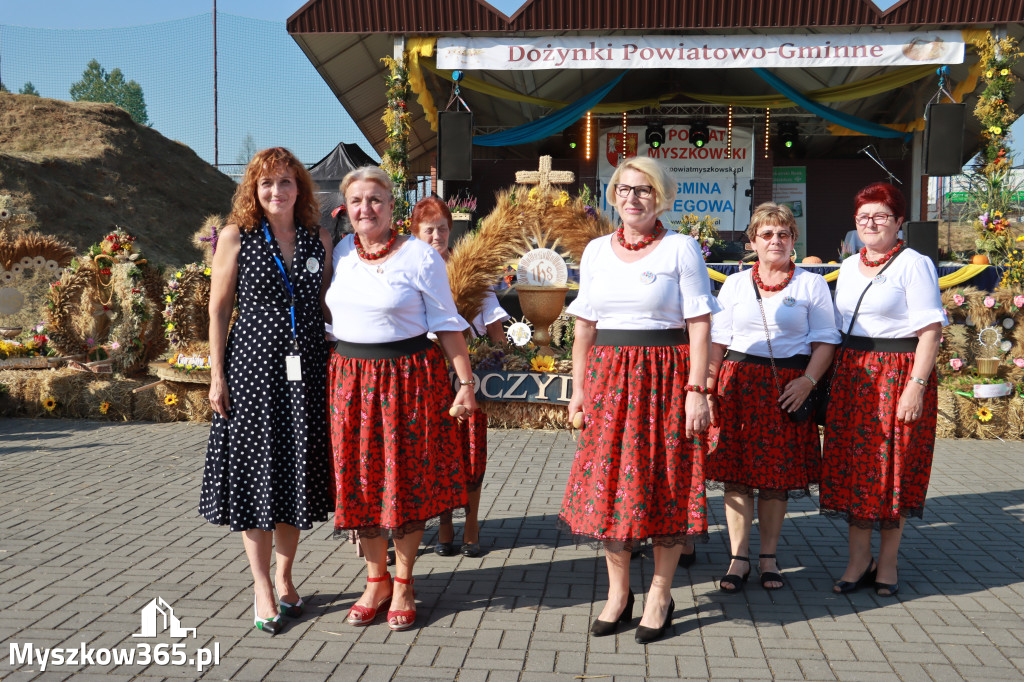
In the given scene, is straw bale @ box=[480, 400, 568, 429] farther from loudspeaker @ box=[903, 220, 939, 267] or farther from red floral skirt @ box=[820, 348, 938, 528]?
loudspeaker @ box=[903, 220, 939, 267]

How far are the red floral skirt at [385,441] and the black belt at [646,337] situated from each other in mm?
738

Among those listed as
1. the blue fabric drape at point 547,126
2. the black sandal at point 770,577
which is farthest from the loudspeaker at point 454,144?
the black sandal at point 770,577

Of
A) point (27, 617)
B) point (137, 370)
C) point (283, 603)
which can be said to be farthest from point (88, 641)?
point (137, 370)

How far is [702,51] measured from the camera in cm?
990

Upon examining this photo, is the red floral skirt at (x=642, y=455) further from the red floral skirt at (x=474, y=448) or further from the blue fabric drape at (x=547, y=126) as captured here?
the blue fabric drape at (x=547, y=126)

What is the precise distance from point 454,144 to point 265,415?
776cm

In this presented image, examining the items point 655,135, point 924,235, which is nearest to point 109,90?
point 655,135

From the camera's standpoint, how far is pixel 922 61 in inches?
383

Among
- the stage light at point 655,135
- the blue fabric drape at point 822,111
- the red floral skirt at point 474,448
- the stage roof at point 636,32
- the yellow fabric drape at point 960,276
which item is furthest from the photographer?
the stage light at point 655,135

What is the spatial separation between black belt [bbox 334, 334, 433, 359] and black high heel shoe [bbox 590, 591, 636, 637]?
132cm

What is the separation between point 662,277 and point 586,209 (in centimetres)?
428

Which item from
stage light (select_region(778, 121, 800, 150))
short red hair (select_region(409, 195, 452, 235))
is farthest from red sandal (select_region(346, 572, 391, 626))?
stage light (select_region(778, 121, 800, 150))

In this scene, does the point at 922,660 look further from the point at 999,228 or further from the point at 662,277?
the point at 999,228

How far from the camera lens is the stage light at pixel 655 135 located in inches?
608
